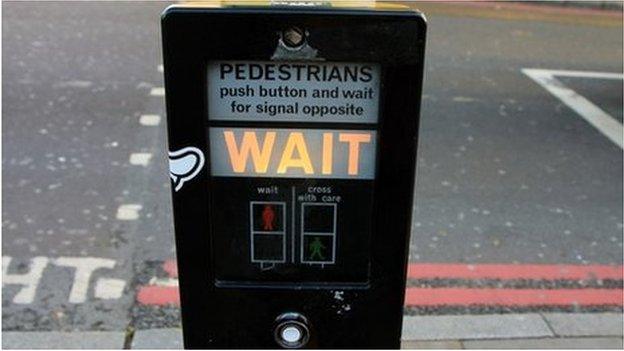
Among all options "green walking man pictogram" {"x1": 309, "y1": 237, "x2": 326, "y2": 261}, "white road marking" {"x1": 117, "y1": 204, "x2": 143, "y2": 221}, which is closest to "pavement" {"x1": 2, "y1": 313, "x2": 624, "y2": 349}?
"white road marking" {"x1": 117, "y1": 204, "x2": 143, "y2": 221}

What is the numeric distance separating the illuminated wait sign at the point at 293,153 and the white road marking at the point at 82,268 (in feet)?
7.47

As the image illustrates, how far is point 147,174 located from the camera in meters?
5.14

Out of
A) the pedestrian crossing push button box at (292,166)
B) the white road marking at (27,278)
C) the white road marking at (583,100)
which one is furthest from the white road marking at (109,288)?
the white road marking at (583,100)

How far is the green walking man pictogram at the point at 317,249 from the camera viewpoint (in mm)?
1794

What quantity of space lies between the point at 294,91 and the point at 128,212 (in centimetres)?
318

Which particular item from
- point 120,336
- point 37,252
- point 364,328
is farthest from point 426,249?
point 364,328

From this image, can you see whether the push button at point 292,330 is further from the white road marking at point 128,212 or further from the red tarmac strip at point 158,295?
the white road marking at point 128,212

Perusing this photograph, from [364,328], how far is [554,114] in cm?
554

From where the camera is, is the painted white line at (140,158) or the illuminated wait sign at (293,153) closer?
the illuminated wait sign at (293,153)

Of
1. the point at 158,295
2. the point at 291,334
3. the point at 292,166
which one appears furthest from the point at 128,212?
the point at 292,166

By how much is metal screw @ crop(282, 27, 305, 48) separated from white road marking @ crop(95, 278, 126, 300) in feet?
8.18

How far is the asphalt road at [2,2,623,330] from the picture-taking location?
3988 mm

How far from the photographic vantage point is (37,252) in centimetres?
411

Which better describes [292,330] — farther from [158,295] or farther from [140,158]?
[140,158]
